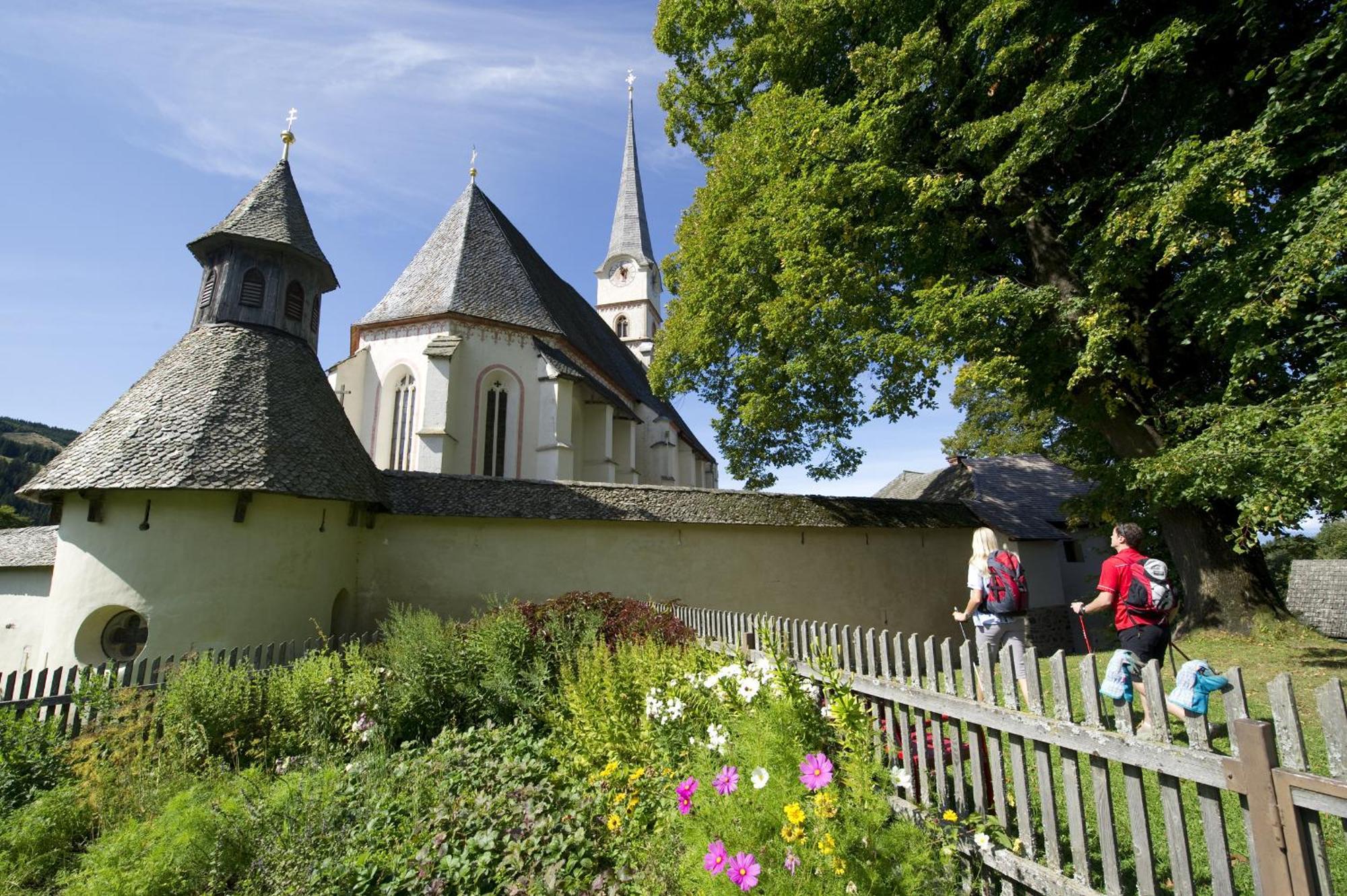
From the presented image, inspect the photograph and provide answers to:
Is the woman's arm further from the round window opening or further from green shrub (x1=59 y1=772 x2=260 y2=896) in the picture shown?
the round window opening

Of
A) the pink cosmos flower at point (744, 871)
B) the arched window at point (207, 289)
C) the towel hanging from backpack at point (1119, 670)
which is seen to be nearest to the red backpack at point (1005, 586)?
the towel hanging from backpack at point (1119, 670)

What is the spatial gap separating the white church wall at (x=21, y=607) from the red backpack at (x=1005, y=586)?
17.6 meters

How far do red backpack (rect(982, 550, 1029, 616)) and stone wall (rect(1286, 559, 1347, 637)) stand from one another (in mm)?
24705

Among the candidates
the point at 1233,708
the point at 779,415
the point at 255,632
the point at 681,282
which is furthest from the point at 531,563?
the point at 1233,708

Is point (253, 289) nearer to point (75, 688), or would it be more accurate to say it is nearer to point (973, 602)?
point (75, 688)

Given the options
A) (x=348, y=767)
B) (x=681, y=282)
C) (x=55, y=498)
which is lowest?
(x=348, y=767)

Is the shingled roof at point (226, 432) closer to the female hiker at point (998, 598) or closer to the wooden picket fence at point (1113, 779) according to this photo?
the wooden picket fence at point (1113, 779)

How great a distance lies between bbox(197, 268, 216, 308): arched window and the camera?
40.3 ft

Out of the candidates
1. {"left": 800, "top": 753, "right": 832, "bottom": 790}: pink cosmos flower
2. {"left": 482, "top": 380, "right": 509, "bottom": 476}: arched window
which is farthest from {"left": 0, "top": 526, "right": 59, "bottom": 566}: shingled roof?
{"left": 800, "top": 753, "right": 832, "bottom": 790}: pink cosmos flower

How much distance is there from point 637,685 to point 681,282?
11.5 metres

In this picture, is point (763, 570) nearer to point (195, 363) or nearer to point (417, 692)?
point (417, 692)

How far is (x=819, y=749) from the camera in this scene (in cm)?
342

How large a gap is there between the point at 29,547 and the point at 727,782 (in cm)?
1797

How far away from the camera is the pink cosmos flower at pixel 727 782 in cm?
287
